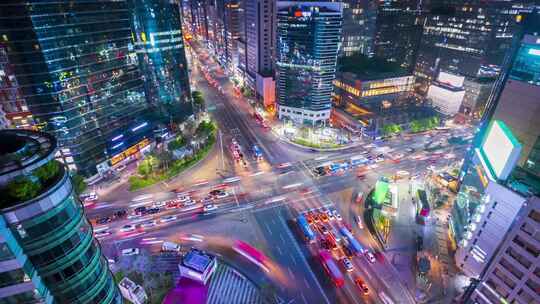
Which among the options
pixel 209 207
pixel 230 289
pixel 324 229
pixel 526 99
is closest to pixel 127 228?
pixel 209 207

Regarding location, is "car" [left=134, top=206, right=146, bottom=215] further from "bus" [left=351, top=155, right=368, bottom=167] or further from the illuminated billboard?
the illuminated billboard

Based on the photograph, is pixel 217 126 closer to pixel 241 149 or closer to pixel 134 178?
pixel 241 149

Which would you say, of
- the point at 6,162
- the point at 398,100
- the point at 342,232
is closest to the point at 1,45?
the point at 6,162

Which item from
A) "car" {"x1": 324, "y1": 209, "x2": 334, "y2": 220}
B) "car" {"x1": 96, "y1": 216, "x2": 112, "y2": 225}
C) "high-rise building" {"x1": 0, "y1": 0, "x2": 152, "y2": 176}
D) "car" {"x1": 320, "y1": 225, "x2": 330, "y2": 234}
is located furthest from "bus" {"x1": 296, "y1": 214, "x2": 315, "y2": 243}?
"high-rise building" {"x1": 0, "y1": 0, "x2": 152, "y2": 176}

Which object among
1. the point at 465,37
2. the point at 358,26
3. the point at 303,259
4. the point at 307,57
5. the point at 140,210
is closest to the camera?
the point at 303,259

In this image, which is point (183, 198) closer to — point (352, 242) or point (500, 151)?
point (352, 242)

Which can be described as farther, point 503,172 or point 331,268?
point 331,268
